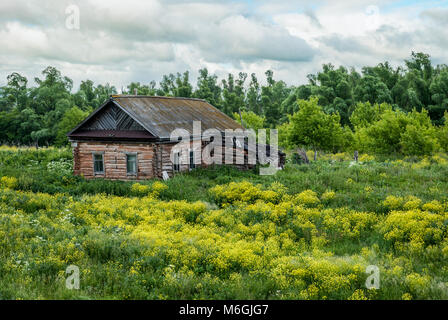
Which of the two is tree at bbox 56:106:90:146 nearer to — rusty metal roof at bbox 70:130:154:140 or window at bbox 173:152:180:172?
A: rusty metal roof at bbox 70:130:154:140

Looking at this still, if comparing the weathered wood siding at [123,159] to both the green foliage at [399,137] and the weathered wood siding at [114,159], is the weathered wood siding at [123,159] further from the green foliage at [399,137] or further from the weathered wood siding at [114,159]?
the green foliage at [399,137]

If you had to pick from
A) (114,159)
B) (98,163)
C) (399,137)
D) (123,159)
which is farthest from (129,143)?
(399,137)

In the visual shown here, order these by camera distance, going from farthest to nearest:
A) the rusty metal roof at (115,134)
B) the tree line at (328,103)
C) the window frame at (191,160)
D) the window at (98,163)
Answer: the tree line at (328,103), the window frame at (191,160), the window at (98,163), the rusty metal roof at (115,134)

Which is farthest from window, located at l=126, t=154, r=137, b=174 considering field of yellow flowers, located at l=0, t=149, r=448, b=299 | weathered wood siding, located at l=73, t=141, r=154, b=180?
field of yellow flowers, located at l=0, t=149, r=448, b=299

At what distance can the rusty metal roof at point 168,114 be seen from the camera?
25391 millimetres

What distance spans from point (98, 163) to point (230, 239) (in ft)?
52.3

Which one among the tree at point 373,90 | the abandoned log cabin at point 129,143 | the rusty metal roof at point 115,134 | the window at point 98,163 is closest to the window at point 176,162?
the abandoned log cabin at point 129,143

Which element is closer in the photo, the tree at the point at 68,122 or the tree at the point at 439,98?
the tree at the point at 68,122

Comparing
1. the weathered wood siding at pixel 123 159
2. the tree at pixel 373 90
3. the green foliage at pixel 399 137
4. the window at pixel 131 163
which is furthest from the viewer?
the tree at pixel 373 90

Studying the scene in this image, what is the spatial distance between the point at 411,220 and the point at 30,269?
12.5 metres

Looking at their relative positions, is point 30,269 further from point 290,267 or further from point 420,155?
point 420,155

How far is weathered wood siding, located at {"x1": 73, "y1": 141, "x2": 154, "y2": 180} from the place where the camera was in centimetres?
2514

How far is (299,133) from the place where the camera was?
35.1 meters
